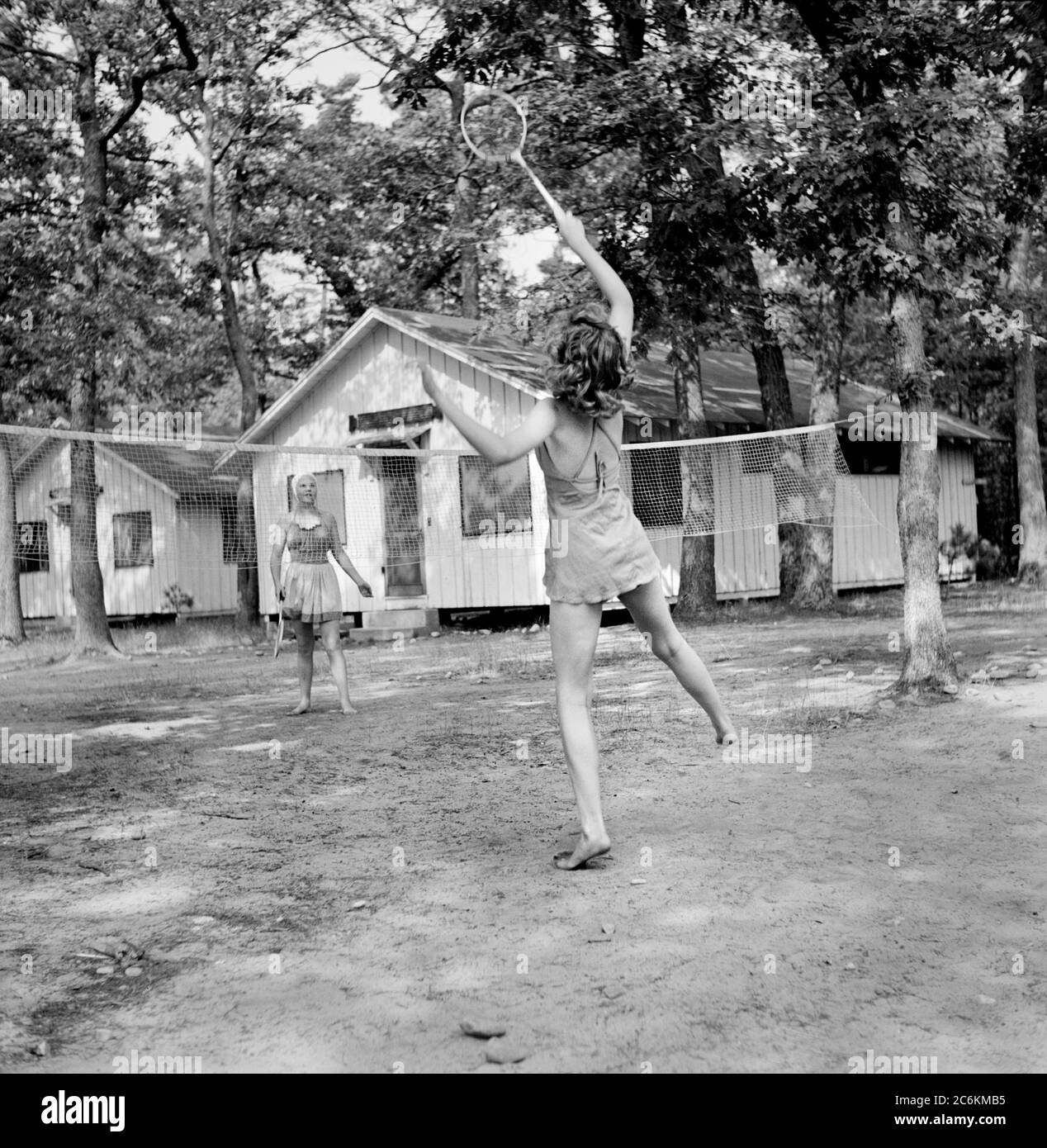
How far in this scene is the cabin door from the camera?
71.9 feet

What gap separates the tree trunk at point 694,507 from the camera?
62.3 ft

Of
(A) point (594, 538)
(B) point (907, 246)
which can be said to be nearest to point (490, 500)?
(B) point (907, 246)

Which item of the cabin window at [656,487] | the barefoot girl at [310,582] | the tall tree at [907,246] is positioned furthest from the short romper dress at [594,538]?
the cabin window at [656,487]

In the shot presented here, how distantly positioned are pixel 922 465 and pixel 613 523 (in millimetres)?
5226

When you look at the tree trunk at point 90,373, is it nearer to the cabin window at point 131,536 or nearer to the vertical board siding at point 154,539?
the vertical board siding at point 154,539

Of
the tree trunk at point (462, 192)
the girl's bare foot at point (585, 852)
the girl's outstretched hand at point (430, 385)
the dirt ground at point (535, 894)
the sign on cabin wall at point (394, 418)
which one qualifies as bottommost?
the dirt ground at point (535, 894)

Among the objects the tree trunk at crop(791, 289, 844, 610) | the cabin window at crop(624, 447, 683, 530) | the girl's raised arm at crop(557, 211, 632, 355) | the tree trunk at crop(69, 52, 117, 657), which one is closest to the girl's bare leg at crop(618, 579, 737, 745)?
the girl's raised arm at crop(557, 211, 632, 355)

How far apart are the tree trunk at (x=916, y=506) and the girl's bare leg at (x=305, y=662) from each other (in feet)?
15.2

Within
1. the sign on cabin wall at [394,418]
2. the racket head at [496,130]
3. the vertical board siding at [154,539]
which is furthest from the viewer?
the vertical board siding at [154,539]

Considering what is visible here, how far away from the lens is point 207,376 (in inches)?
1347

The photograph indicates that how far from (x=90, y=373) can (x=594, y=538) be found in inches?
625

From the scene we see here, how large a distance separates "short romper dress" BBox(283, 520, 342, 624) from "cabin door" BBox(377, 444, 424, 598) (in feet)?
37.1

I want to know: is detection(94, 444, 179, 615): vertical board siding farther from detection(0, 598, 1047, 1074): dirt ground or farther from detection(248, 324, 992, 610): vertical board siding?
detection(0, 598, 1047, 1074): dirt ground

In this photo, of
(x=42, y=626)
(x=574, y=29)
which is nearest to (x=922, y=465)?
(x=574, y=29)
